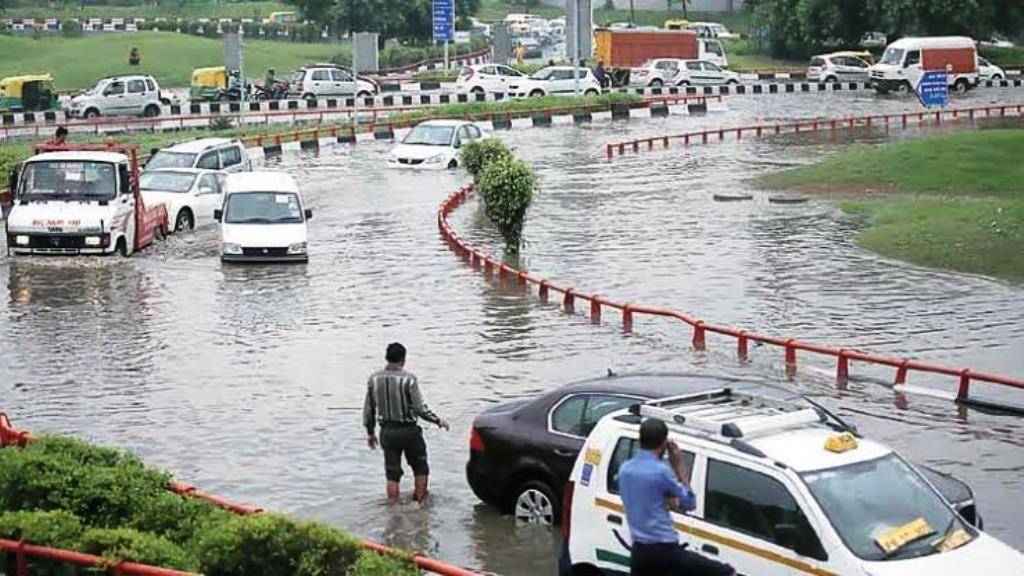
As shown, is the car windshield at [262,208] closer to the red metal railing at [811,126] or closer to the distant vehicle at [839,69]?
the red metal railing at [811,126]

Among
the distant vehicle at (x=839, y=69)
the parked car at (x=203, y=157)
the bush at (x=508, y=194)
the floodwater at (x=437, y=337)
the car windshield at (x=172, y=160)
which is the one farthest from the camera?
the distant vehicle at (x=839, y=69)

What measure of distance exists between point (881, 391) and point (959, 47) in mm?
50447

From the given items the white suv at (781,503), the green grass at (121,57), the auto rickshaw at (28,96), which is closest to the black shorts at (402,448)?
the white suv at (781,503)

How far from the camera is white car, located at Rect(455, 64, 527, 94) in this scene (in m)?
63.0

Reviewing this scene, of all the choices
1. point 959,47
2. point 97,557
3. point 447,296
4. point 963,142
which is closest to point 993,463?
Result: point 97,557

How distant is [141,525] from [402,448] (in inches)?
106

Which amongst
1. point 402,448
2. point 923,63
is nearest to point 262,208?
point 402,448

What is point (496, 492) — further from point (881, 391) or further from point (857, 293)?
point (857, 293)

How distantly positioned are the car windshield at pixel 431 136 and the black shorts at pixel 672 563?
110ft

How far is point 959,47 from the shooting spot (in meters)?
65.8

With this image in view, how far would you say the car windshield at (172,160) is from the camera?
113 feet

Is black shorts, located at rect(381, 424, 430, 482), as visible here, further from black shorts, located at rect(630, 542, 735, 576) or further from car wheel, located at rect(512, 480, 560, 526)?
black shorts, located at rect(630, 542, 735, 576)

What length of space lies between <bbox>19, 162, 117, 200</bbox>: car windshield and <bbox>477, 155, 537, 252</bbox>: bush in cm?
615

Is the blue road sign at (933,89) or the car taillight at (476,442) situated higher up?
the blue road sign at (933,89)
